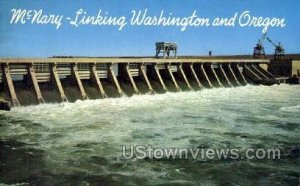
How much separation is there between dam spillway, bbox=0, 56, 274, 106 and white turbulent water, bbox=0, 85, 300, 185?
160 centimetres

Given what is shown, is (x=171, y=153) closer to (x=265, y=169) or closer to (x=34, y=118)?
(x=265, y=169)

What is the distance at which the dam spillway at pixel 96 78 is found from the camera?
19312 millimetres

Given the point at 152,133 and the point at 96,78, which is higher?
the point at 96,78

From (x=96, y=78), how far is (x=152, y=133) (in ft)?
37.4

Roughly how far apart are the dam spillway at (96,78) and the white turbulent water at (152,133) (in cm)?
160

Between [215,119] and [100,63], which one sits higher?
[100,63]

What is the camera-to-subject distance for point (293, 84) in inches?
1587

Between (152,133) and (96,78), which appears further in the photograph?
(96,78)

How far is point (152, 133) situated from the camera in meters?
12.3

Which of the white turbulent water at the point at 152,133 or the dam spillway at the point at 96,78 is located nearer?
the white turbulent water at the point at 152,133

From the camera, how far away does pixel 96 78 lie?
22.9m

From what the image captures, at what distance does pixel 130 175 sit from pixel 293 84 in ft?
120

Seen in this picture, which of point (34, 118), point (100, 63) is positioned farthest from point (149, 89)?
point (34, 118)

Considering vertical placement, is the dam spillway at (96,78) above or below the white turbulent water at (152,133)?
above
